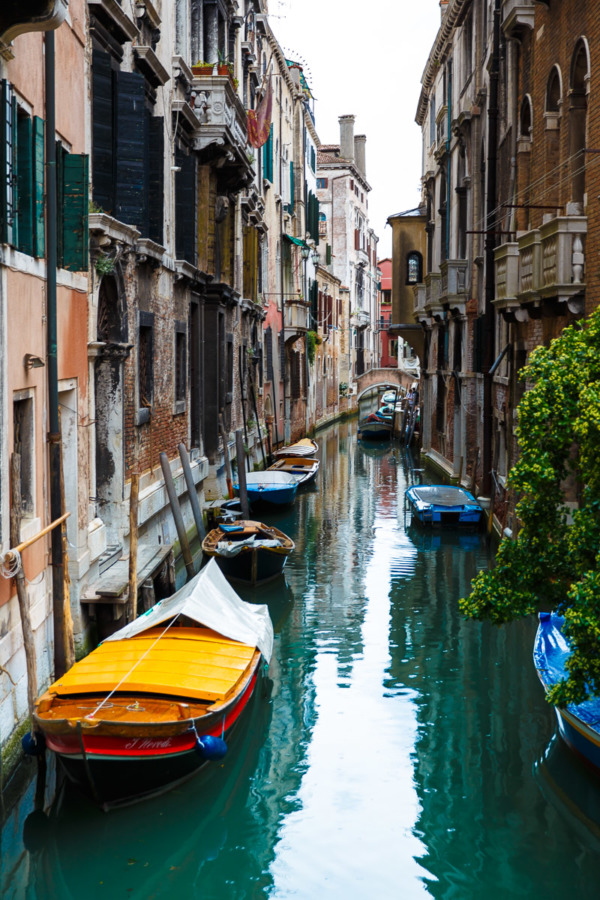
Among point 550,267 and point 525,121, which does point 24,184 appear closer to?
point 550,267

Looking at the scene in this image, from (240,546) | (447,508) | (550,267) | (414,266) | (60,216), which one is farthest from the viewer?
(414,266)

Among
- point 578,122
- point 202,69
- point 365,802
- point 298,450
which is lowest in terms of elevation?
point 365,802

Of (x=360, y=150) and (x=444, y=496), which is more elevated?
(x=360, y=150)

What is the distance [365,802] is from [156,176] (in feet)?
28.2

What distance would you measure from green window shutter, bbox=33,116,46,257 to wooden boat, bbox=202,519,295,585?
6933mm

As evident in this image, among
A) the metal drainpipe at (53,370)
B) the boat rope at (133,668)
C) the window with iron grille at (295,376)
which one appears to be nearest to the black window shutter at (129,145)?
the metal drainpipe at (53,370)

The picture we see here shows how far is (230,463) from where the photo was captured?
20.5 metres

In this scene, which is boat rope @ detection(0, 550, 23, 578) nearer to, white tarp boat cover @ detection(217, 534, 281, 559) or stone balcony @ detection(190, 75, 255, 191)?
white tarp boat cover @ detection(217, 534, 281, 559)

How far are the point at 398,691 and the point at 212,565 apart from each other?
228 cm

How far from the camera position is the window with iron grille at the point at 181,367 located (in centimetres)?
1605

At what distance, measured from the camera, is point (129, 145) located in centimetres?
1108

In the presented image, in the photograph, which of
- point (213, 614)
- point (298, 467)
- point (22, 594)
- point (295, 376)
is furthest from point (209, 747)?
point (295, 376)

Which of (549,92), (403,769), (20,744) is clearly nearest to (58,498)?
(20,744)

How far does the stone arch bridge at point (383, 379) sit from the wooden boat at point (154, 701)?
42170 mm
